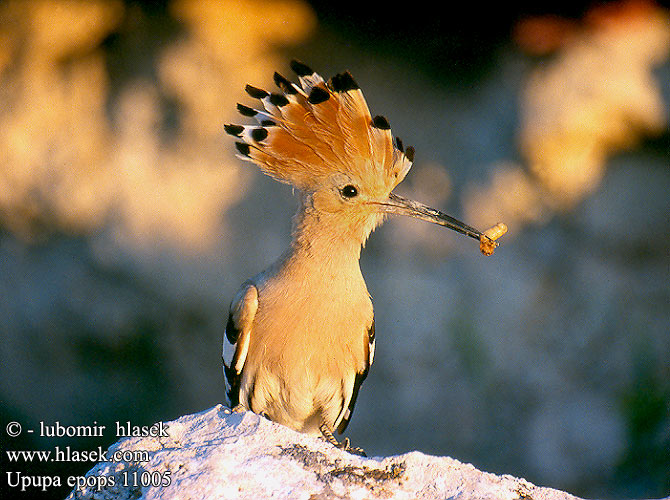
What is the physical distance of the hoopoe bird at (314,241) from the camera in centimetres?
155

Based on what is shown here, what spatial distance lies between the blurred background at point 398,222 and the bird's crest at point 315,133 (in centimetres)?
113

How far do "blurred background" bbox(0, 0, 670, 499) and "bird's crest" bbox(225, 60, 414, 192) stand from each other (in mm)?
1132

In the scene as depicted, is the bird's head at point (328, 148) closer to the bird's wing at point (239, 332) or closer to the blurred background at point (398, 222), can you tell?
the bird's wing at point (239, 332)

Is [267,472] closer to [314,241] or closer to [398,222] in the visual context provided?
[314,241]

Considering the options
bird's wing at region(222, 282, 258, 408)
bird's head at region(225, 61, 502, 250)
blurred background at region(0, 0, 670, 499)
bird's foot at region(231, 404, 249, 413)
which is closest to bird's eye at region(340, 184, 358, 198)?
bird's head at region(225, 61, 502, 250)

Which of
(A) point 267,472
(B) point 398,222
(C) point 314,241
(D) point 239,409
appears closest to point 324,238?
(C) point 314,241

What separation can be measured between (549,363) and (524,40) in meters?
1.24

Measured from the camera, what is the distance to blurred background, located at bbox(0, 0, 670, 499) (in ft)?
8.53

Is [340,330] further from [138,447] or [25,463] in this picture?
[25,463]

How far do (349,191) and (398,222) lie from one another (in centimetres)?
125

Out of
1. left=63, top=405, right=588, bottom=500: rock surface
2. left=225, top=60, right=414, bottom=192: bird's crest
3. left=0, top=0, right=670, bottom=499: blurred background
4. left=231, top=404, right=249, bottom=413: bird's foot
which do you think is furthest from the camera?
left=0, top=0, right=670, bottom=499: blurred background

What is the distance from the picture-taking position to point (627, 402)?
105 inches

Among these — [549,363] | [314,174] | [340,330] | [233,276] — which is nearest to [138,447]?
[340,330]

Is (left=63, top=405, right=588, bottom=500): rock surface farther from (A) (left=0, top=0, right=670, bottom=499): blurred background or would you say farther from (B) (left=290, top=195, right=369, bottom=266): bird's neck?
(A) (left=0, top=0, right=670, bottom=499): blurred background
